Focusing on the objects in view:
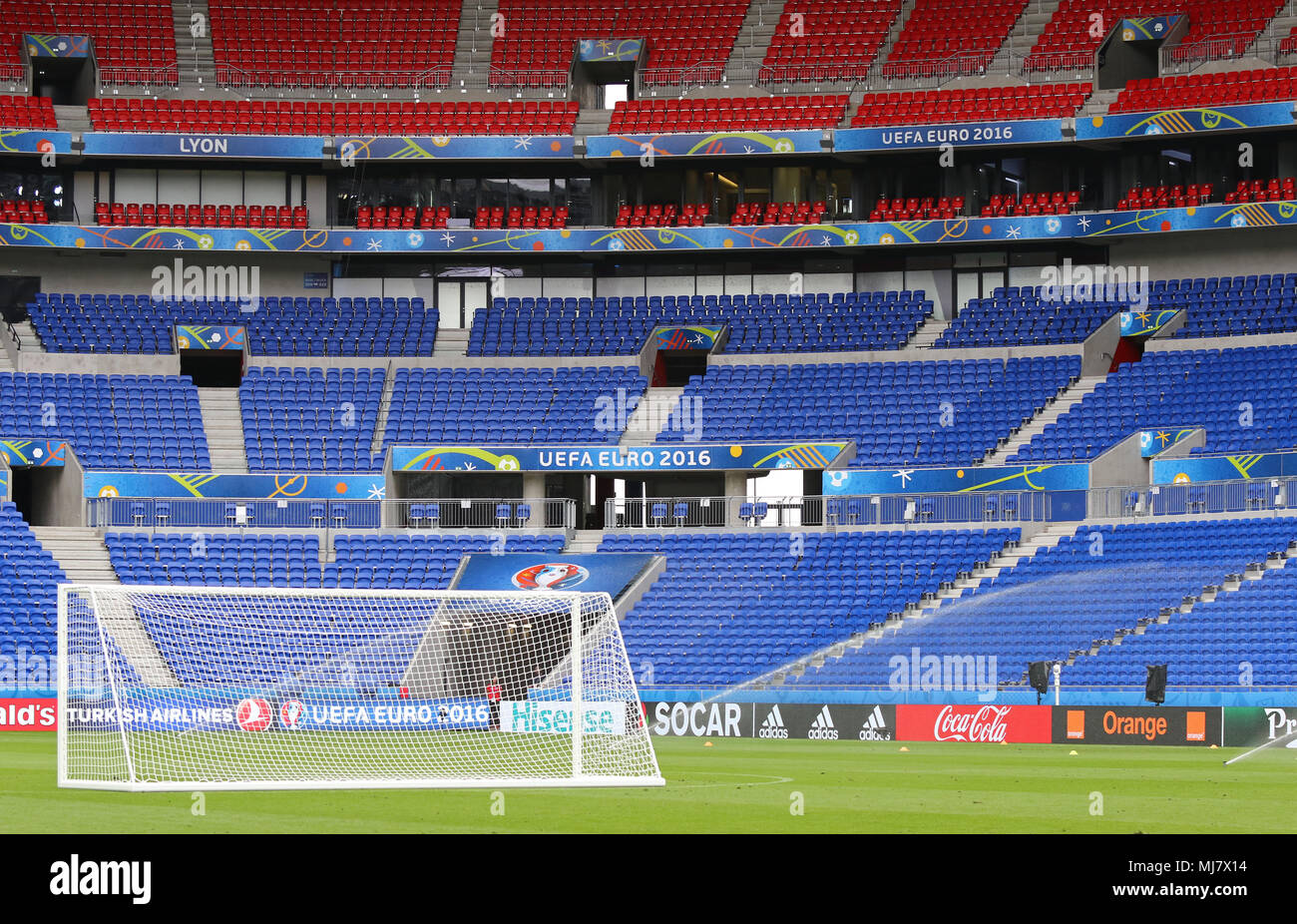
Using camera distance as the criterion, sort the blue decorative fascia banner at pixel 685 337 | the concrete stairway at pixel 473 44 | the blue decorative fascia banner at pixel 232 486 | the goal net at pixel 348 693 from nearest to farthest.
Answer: the goal net at pixel 348 693 → the blue decorative fascia banner at pixel 232 486 → the blue decorative fascia banner at pixel 685 337 → the concrete stairway at pixel 473 44

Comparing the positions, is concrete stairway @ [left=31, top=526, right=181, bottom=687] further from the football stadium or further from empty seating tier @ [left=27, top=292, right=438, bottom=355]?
empty seating tier @ [left=27, top=292, right=438, bottom=355]

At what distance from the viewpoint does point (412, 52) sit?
52594 mm

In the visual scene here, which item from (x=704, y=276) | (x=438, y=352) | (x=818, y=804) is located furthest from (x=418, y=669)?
(x=704, y=276)

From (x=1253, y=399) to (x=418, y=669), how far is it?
942 inches

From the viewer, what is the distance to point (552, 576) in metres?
39.1

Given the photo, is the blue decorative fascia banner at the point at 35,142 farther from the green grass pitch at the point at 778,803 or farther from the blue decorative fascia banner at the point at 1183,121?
the blue decorative fascia banner at the point at 1183,121

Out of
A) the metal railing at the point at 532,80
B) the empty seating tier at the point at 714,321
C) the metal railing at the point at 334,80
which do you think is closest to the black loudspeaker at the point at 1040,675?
the empty seating tier at the point at 714,321

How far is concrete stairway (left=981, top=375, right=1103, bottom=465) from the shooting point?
1684 inches

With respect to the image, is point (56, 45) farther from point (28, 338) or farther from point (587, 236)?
point (587, 236)

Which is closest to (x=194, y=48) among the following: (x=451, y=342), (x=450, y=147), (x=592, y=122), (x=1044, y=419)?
(x=450, y=147)

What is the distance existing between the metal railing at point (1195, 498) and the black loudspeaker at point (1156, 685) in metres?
9.52

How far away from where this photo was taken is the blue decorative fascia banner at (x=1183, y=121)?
4391 cm

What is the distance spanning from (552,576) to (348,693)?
13.5 m
